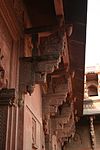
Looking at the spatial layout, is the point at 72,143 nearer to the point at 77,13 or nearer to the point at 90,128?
the point at 90,128

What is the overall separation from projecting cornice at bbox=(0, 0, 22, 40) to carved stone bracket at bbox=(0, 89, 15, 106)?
2.78 feet

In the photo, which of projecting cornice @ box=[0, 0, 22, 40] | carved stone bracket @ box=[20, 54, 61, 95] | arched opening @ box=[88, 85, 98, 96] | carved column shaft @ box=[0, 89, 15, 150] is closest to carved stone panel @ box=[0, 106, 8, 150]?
carved column shaft @ box=[0, 89, 15, 150]

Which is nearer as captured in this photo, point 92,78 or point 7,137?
point 7,137

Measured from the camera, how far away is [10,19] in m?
3.71

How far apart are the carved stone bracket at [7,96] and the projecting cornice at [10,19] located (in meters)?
0.85

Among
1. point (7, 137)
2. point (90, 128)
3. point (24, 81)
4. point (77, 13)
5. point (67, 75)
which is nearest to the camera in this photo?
point (7, 137)

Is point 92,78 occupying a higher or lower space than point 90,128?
higher

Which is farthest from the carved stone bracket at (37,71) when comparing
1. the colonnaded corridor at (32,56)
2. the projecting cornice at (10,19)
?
the projecting cornice at (10,19)

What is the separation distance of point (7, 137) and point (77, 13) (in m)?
1.98

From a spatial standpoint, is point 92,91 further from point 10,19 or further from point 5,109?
point 5,109

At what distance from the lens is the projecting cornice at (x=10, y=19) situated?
11.5 feet

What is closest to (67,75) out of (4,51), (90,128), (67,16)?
(67,16)

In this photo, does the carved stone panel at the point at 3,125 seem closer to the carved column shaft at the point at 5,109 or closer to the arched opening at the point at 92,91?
the carved column shaft at the point at 5,109

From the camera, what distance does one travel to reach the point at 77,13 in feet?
13.9
